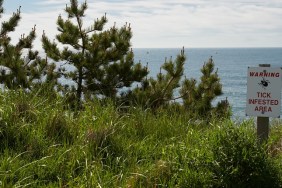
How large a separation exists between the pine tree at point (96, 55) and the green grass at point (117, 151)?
6.18m

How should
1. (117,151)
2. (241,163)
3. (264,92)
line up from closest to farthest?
(241,163)
(117,151)
(264,92)

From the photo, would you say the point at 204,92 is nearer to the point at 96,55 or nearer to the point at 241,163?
the point at 96,55

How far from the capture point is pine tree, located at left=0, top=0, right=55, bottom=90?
12086 millimetres

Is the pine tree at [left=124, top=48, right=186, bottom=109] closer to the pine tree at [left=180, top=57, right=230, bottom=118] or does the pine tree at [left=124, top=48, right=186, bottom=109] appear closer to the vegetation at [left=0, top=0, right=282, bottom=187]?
the pine tree at [left=180, top=57, right=230, bottom=118]

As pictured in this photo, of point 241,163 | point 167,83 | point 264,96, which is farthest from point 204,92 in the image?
point 241,163

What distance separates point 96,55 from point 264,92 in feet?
24.9

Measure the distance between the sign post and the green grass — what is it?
25 centimetres

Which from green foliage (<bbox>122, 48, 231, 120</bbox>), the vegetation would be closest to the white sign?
the vegetation

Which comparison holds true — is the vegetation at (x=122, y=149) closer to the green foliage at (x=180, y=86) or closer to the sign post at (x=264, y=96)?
the sign post at (x=264, y=96)

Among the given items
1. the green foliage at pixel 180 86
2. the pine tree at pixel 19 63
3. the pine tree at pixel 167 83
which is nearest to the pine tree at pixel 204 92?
the green foliage at pixel 180 86

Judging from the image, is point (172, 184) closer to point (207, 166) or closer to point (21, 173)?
point (207, 166)

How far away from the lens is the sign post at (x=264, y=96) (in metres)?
5.57

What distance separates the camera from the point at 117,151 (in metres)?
5.46

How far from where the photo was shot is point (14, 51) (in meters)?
12.7
